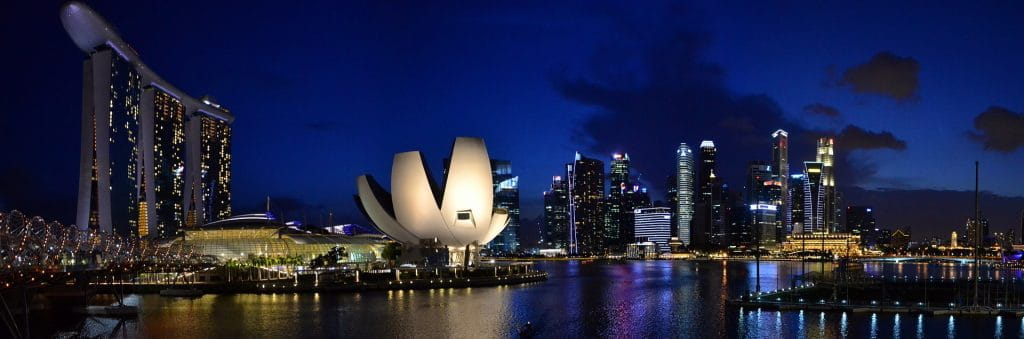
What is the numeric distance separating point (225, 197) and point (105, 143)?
52.9 m

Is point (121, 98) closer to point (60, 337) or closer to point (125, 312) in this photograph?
point (125, 312)

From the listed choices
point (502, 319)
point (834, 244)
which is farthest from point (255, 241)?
point (834, 244)

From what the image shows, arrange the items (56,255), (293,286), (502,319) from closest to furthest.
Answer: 1. (502,319)
2. (56,255)
3. (293,286)

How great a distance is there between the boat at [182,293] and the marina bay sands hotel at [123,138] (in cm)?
1050

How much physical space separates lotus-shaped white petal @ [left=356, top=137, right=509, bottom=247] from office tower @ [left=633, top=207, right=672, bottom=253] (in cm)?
12934

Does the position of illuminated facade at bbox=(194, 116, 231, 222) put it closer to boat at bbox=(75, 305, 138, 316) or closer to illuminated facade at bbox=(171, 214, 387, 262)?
illuminated facade at bbox=(171, 214, 387, 262)

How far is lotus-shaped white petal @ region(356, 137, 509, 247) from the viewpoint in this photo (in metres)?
47.9

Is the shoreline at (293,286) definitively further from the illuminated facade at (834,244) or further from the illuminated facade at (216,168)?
the illuminated facade at (834,244)

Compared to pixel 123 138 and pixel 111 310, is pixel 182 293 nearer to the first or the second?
pixel 111 310

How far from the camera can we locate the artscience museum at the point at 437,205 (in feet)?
157

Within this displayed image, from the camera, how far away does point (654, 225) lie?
179000 millimetres

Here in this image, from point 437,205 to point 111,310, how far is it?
21.1 meters

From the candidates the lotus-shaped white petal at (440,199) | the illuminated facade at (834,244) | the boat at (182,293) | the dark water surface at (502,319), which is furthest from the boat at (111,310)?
the illuminated facade at (834,244)

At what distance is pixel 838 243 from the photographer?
5886 inches
